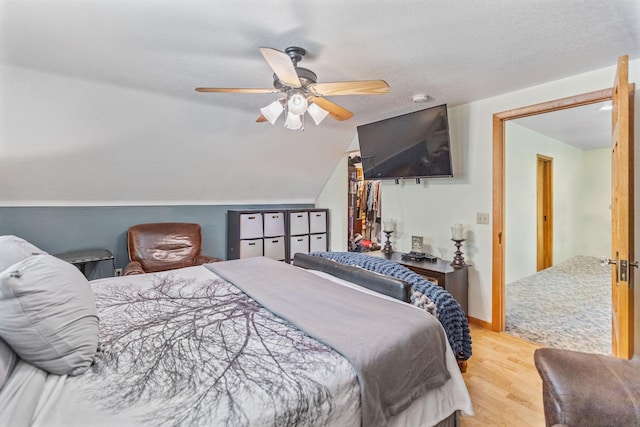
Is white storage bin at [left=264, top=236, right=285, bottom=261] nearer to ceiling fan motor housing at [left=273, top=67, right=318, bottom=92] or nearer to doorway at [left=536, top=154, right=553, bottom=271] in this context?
ceiling fan motor housing at [left=273, top=67, right=318, bottom=92]

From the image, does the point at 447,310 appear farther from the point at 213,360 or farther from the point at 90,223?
the point at 90,223

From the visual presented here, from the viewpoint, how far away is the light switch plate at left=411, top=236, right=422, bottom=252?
3524 millimetres

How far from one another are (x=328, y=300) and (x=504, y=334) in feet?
7.00

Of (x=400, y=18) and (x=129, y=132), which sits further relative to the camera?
(x=129, y=132)

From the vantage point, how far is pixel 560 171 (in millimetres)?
5234

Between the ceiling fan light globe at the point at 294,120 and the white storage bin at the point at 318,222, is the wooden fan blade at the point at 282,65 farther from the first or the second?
the white storage bin at the point at 318,222

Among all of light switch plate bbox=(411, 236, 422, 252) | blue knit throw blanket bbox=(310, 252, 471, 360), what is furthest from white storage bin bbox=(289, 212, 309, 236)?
blue knit throw blanket bbox=(310, 252, 471, 360)

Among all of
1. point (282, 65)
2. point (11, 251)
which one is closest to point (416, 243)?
point (282, 65)

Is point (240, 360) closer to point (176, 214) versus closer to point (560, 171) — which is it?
point (176, 214)

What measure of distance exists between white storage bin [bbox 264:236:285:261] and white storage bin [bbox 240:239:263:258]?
0.09 meters

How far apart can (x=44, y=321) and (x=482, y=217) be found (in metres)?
3.22

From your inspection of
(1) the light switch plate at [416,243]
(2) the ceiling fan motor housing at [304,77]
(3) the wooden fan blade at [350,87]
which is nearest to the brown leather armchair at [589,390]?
(3) the wooden fan blade at [350,87]

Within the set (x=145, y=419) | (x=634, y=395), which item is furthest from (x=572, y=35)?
(x=145, y=419)

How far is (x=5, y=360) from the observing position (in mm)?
926
